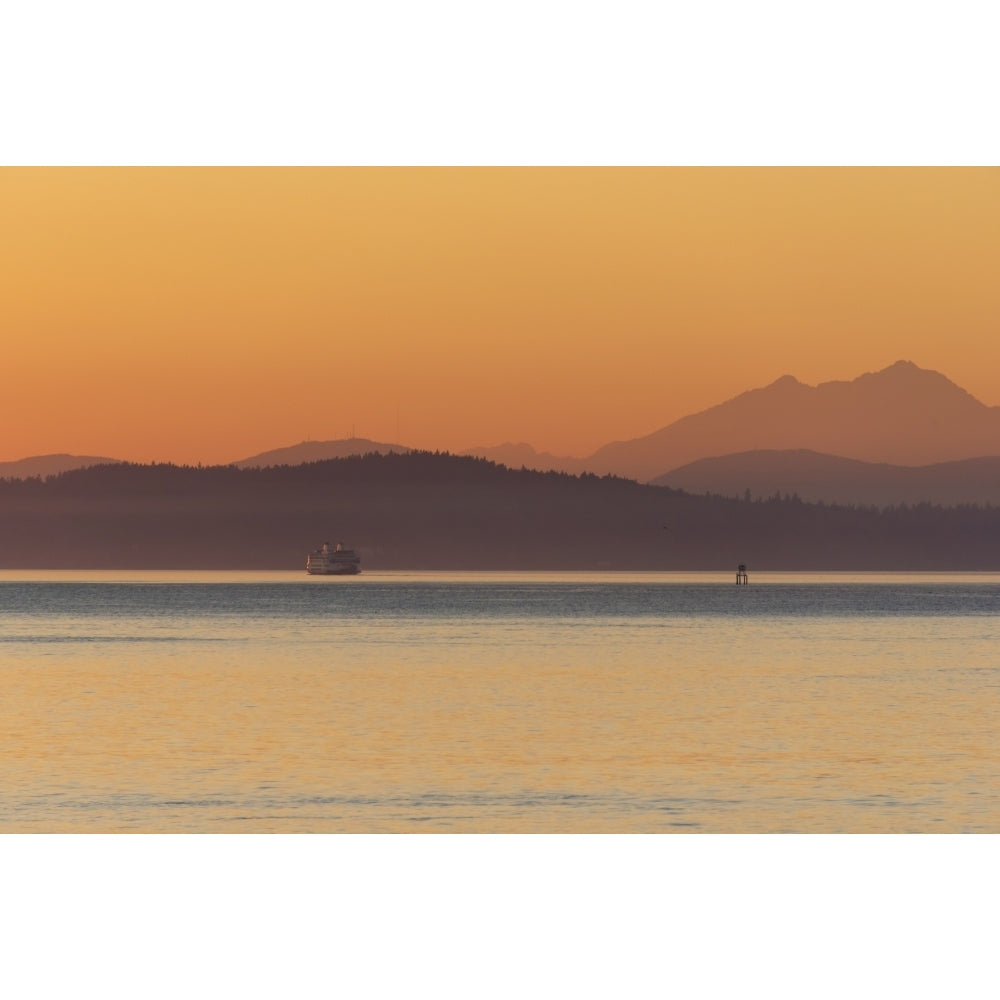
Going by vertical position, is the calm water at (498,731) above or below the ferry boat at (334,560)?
below

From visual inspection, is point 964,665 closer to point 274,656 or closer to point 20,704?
point 274,656

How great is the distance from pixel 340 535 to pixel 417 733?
15218 cm

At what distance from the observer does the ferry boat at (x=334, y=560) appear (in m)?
192

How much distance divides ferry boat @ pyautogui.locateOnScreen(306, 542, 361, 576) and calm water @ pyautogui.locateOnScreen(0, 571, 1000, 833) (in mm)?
112191

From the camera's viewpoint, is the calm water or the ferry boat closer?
the calm water

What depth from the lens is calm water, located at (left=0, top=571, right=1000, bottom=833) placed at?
990 inches

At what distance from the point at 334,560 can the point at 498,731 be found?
15671 cm

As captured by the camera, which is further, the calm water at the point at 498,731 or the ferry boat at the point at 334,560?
the ferry boat at the point at 334,560

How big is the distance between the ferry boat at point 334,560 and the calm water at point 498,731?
112 metres

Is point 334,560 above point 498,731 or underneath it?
above

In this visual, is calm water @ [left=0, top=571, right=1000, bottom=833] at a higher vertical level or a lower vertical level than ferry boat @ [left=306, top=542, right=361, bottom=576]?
lower

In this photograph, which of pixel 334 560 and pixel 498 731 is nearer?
pixel 498 731

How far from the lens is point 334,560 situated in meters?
192
